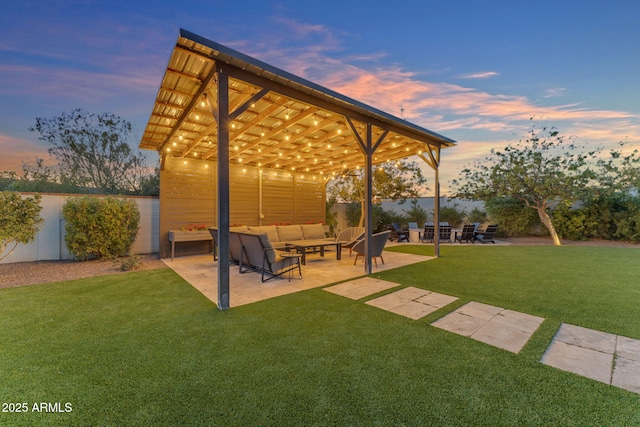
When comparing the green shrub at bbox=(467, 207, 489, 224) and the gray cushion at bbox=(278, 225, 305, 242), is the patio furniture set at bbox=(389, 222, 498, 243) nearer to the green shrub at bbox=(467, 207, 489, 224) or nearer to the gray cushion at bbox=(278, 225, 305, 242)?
the green shrub at bbox=(467, 207, 489, 224)

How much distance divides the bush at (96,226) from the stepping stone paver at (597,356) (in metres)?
9.21

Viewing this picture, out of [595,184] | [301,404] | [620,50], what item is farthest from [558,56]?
[301,404]

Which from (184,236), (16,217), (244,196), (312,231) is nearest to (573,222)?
(312,231)

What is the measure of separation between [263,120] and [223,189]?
2975 mm

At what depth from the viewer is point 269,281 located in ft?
16.9

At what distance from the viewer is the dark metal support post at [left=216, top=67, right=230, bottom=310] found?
3590mm

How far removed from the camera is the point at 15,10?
7.15 metres

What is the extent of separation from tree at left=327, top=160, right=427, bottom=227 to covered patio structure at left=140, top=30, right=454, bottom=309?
2.48ft

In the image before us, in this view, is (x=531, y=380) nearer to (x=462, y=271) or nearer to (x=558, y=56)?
(x=462, y=271)

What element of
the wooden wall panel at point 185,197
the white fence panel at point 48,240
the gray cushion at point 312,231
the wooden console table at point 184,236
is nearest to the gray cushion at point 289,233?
the gray cushion at point 312,231

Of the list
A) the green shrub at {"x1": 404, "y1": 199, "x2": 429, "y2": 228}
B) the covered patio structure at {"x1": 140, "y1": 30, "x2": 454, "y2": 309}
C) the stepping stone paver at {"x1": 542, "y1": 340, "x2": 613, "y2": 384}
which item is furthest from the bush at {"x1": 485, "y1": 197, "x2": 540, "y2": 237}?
the stepping stone paver at {"x1": 542, "y1": 340, "x2": 613, "y2": 384}

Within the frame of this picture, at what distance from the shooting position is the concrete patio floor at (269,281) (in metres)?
4.35

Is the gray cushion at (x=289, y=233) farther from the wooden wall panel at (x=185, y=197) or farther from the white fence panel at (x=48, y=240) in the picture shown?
the white fence panel at (x=48, y=240)

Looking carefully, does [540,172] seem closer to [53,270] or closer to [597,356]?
[597,356]
